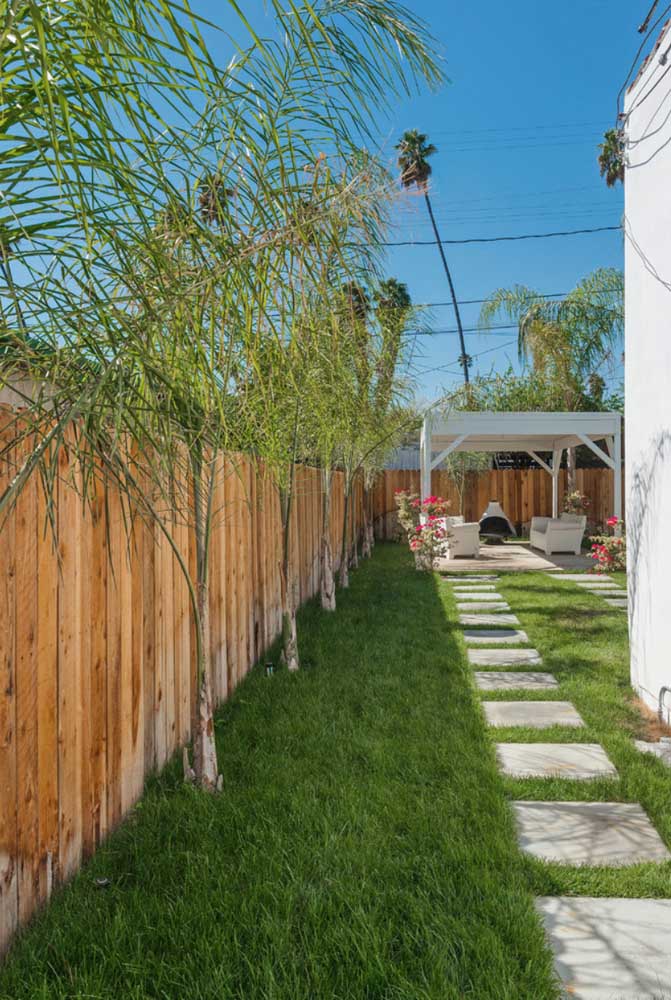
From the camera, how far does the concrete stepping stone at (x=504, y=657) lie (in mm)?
5320

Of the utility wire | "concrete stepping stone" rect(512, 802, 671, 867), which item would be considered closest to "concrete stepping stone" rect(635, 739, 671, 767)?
"concrete stepping stone" rect(512, 802, 671, 867)

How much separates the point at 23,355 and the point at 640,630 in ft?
13.0

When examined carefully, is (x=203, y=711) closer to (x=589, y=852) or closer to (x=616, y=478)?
(x=589, y=852)

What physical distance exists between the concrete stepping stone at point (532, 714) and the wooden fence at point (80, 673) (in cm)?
157

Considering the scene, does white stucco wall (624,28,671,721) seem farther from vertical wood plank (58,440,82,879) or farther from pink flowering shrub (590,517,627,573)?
pink flowering shrub (590,517,627,573)

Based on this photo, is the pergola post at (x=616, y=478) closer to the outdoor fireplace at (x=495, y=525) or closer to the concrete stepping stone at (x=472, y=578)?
the concrete stepping stone at (x=472, y=578)

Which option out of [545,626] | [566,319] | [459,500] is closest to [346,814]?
[545,626]

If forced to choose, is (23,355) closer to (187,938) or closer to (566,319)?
(187,938)

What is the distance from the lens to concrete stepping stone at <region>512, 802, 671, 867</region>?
2482 millimetres

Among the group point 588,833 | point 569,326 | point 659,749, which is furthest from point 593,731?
point 569,326

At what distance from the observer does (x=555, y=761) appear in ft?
11.2

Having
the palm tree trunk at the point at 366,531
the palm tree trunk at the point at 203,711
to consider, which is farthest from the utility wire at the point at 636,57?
the palm tree trunk at the point at 366,531

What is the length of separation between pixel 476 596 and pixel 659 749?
16.9ft

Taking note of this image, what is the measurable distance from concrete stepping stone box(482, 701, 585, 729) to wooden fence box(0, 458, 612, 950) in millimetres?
1570
